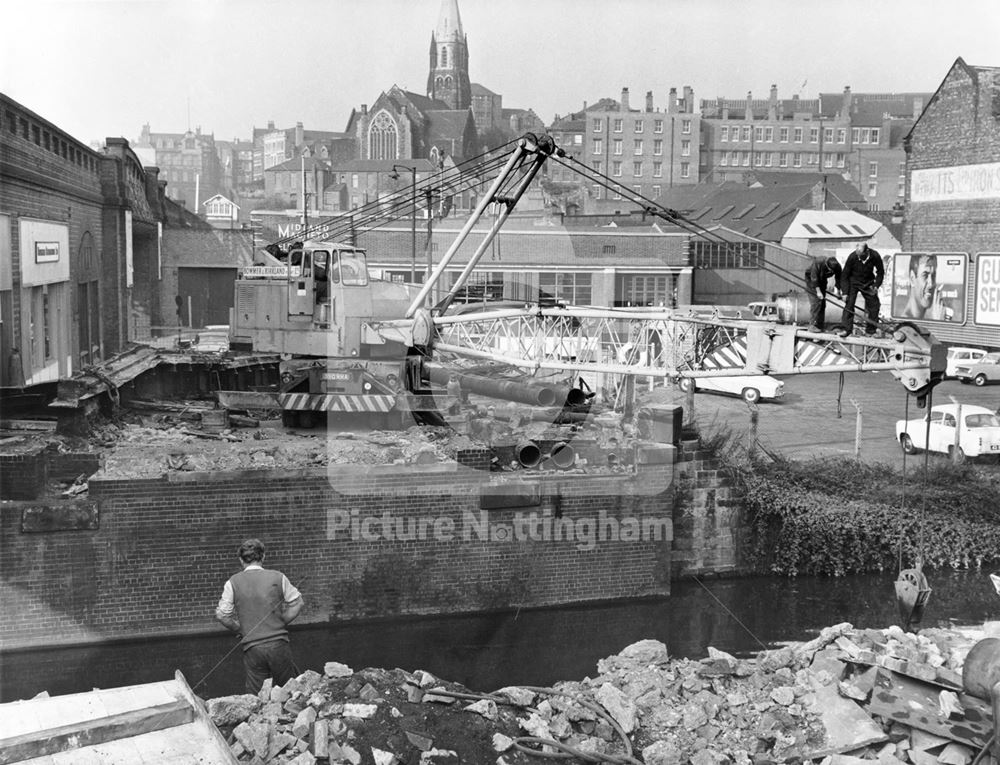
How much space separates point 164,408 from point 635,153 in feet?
263

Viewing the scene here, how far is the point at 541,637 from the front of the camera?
16.1 m

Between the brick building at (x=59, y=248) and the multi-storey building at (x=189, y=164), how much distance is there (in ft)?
332

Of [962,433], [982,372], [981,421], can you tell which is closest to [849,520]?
[962,433]

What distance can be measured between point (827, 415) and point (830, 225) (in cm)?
3133

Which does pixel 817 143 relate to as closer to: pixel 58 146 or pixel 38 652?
pixel 58 146

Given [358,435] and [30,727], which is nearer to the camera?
[30,727]

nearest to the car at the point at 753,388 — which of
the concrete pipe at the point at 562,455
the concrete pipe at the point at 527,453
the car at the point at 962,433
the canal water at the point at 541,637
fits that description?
the car at the point at 962,433

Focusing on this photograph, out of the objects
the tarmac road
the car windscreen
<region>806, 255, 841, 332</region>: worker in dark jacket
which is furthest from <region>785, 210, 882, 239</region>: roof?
<region>806, 255, 841, 332</region>: worker in dark jacket

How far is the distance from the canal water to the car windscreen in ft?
17.2

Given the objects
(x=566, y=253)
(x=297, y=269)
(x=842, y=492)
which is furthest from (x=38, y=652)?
(x=566, y=253)

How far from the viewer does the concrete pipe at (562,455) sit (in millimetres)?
17141

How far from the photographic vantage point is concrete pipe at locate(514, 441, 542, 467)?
16875mm

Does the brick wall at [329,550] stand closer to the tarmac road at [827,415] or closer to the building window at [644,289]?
the tarmac road at [827,415]

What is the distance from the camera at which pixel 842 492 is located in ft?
63.4
